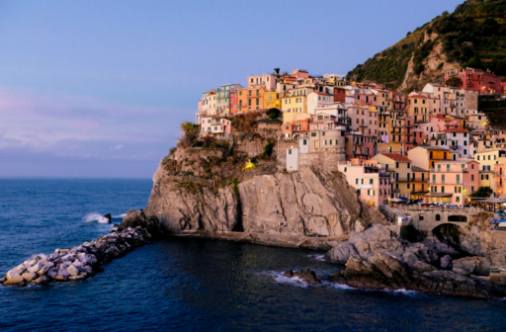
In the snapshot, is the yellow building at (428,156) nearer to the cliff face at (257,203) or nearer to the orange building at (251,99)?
the cliff face at (257,203)

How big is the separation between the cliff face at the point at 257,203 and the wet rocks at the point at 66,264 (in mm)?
14176

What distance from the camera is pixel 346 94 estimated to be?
88.9m

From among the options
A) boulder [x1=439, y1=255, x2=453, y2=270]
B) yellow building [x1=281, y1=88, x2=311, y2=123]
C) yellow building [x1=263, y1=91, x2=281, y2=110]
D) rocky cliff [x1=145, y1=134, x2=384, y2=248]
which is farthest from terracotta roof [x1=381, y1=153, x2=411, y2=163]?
yellow building [x1=263, y1=91, x2=281, y2=110]

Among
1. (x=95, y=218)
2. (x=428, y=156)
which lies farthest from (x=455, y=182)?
(x=95, y=218)

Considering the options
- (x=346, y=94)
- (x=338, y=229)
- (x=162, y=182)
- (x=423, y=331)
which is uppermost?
(x=346, y=94)

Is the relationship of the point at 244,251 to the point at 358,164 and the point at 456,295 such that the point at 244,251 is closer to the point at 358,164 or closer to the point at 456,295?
the point at 358,164

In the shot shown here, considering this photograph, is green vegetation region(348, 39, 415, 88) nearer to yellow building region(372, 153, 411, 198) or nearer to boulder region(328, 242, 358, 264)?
yellow building region(372, 153, 411, 198)

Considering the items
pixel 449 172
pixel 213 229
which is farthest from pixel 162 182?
pixel 449 172

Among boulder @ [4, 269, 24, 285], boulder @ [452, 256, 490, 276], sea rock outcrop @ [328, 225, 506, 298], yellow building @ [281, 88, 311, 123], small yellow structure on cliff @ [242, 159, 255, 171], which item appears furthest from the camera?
yellow building @ [281, 88, 311, 123]

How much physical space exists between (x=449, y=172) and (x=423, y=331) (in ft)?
117

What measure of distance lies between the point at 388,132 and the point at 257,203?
2323 centimetres

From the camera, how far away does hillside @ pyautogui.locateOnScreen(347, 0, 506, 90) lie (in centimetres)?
11094

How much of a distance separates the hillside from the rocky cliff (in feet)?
160

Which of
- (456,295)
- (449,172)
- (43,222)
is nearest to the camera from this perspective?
(456,295)
